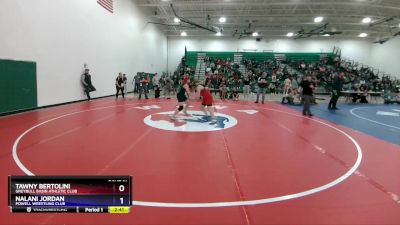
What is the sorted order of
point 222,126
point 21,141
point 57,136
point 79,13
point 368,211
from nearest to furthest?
point 368,211 → point 21,141 → point 57,136 → point 222,126 → point 79,13

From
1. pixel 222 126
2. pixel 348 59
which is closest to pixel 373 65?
pixel 348 59

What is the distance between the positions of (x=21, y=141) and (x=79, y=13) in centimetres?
990

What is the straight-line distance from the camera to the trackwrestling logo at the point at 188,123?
7.71m

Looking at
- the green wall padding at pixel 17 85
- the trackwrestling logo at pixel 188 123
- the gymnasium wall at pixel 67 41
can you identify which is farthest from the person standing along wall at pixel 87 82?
the trackwrestling logo at pixel 188 123

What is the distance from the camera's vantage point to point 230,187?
3781 mm

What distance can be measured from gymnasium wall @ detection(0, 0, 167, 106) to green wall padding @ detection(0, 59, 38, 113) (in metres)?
0.30

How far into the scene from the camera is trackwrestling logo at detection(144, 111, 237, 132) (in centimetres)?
771

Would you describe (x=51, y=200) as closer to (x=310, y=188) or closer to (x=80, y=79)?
(x=310, y=188)

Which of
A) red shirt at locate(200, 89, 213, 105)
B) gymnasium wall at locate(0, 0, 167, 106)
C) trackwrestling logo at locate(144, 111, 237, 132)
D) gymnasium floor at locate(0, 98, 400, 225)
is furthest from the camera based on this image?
gymnasium wall at locate(0, 0, 167, 106)

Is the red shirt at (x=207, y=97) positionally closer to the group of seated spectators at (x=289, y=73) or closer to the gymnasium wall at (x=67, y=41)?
the gymnasium wall at (x=67, y=41)
